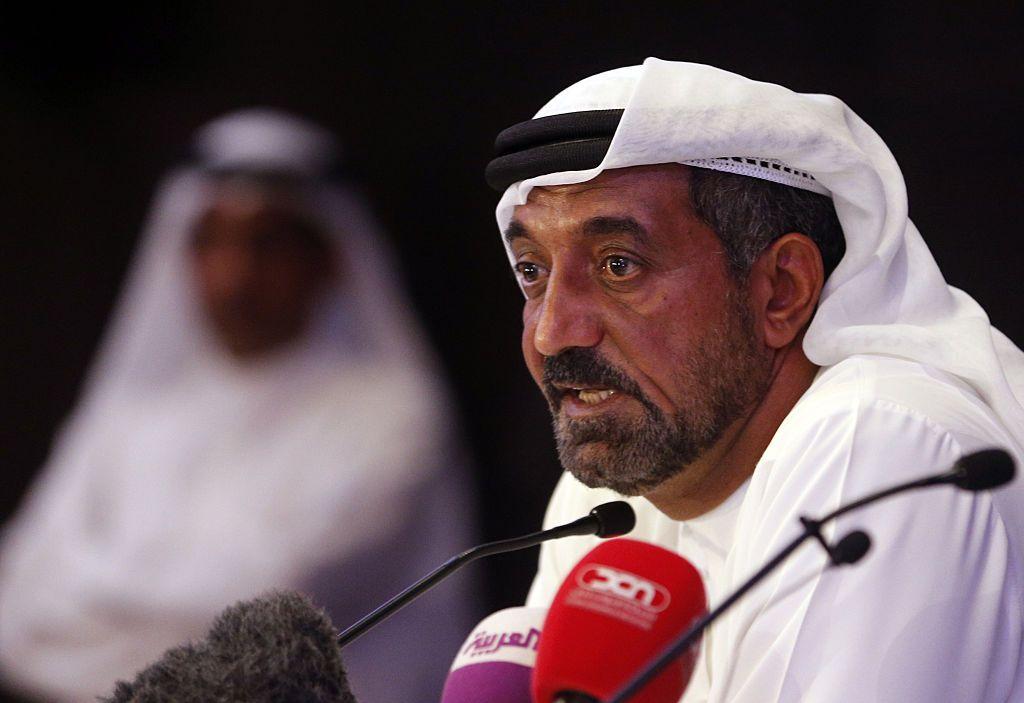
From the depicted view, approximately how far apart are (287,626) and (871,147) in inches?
52.8

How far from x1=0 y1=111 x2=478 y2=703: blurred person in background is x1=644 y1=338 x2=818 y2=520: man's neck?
1965 mm

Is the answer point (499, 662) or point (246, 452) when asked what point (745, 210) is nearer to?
point (499, 662)

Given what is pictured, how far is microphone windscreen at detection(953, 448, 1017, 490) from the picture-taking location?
126cm

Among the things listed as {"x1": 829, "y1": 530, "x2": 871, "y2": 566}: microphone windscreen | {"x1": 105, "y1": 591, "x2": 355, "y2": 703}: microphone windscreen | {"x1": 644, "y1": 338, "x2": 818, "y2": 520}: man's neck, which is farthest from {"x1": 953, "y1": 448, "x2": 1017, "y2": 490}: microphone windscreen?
{"x1": 644, "y1": 338, "x2": 818, "y2": 520}: man's neck

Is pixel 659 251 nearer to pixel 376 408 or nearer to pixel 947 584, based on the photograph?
pixel 947 584

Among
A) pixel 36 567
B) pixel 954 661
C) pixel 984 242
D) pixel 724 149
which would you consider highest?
pixel 724 149

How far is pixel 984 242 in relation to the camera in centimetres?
307

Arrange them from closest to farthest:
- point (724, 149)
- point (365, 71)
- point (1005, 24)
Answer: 1. point (724, 149)
2. point (1005, 24)
3. point (365, 71)

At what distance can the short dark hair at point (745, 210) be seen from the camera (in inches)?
80.7

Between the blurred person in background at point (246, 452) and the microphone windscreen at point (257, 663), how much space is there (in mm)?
2609

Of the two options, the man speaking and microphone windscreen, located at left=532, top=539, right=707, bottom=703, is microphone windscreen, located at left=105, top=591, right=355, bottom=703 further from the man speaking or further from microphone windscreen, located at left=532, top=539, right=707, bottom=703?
the man speaking

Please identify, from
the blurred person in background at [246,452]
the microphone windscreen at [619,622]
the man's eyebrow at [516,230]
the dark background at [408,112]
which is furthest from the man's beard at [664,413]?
the blurred person in background at [246,452]

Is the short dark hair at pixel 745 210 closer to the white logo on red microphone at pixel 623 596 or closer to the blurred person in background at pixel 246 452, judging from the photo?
the white logo on red microphone at pixel 623 596

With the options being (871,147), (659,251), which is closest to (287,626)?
(659,251)
